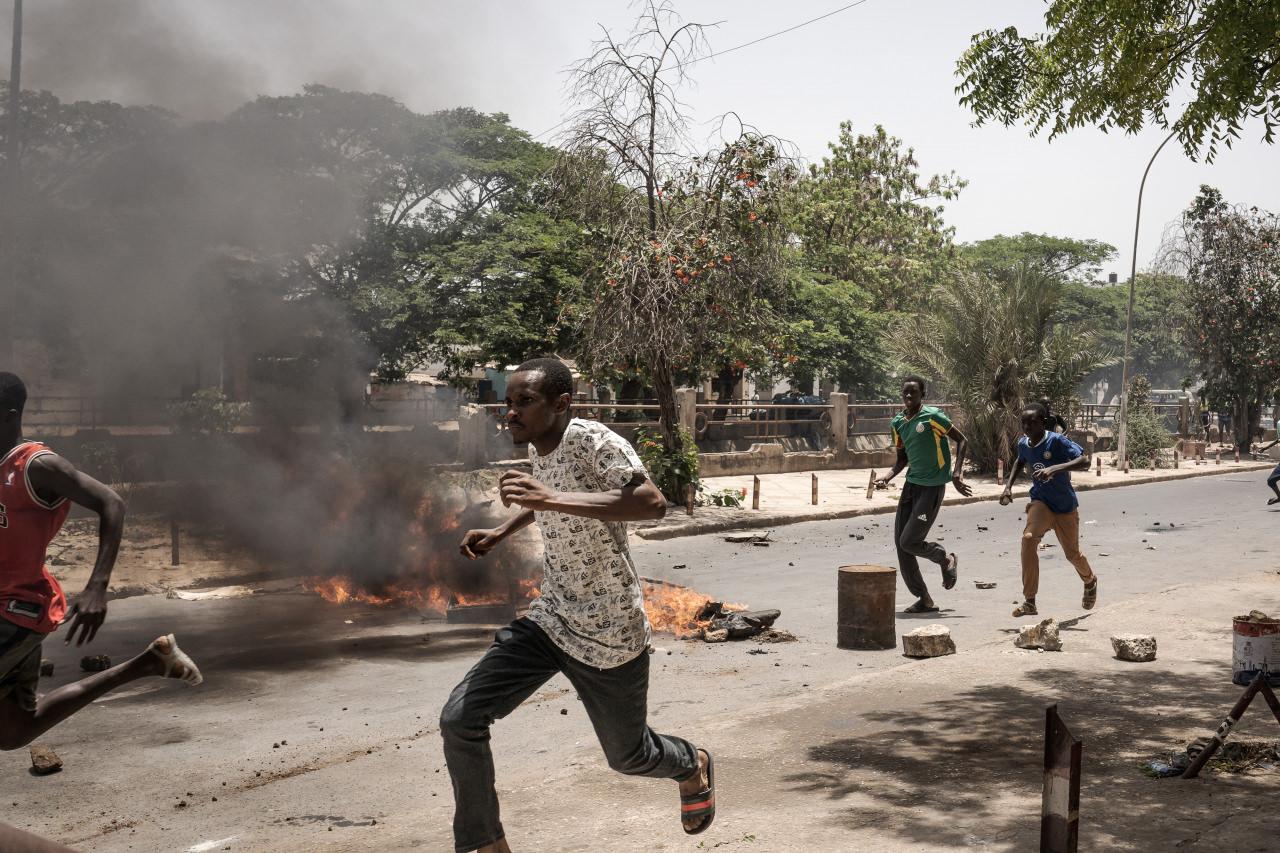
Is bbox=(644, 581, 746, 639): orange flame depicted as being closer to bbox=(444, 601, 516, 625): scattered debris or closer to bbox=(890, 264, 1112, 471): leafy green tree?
bbox=(444, 601, 516, 625): scattered debris

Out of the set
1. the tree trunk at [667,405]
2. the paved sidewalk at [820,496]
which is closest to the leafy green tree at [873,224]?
the paved sidewalk at [820,496]

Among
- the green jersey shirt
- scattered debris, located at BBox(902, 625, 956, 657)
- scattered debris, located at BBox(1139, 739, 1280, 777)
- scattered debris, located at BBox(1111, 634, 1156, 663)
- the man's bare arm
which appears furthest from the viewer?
the green jersey shirt

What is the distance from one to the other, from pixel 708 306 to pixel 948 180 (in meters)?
29.9

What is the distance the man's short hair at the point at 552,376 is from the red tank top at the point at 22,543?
5.34 ft

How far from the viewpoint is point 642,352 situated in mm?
15773

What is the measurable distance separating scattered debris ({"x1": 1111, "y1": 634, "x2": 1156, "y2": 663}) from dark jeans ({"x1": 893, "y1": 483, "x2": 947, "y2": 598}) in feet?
6.11

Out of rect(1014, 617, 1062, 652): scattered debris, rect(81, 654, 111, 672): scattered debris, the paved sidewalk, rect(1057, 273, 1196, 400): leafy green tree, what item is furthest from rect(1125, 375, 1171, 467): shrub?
rect(1057, 273, 1196, 400): leafy green tree

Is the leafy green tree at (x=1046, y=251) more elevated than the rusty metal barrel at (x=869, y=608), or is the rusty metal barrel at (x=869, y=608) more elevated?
the leafy green tree at (x=1046, y=251)

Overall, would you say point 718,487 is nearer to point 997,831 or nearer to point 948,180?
point 997,831

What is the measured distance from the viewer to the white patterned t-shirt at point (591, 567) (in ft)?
11.1

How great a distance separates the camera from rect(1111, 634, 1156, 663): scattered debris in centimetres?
664

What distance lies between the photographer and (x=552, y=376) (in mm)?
3498

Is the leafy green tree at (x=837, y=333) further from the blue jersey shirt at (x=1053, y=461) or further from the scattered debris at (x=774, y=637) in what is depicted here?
the scattered debris at (x=774, y=637)

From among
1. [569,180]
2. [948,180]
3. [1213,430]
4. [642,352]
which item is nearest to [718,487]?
[642,352]
